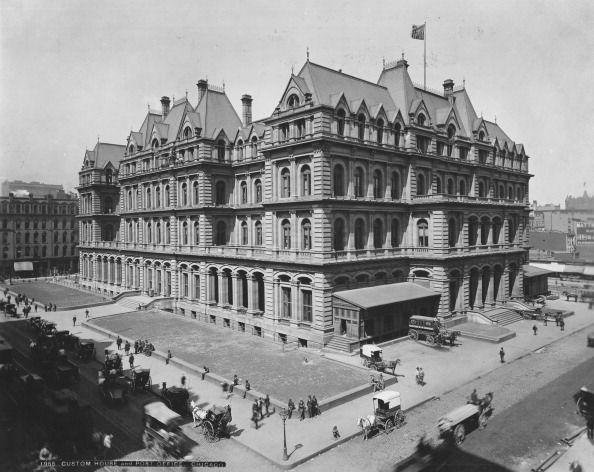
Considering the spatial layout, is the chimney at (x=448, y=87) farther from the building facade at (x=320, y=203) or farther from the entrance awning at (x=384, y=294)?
the entrance awning at (x=384, y=294)

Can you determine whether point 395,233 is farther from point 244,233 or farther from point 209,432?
point 209,432

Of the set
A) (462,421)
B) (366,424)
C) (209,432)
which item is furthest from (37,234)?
(462,421)

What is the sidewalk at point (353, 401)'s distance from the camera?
2303 centimetres

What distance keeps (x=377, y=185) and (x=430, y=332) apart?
1477 cm

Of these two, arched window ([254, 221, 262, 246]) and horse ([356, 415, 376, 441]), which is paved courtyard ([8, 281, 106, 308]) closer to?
arched window ([254, 221, 262, 246])

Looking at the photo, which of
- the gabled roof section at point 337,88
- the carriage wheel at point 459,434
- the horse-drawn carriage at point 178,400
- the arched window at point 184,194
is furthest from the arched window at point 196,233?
the carriage wheel at point 459,434

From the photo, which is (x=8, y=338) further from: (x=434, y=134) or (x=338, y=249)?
(x=434, y=134)

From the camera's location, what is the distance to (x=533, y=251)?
10825 cm

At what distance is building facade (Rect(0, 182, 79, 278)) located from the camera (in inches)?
3716

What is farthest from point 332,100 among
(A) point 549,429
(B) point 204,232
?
(A) point 549,429

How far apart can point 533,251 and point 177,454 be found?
10614 cm

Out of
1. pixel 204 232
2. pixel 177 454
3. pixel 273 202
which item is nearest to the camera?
pixel 177 454

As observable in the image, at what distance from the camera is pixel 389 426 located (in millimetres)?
24250

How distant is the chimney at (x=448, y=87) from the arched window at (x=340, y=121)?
78.6ft
